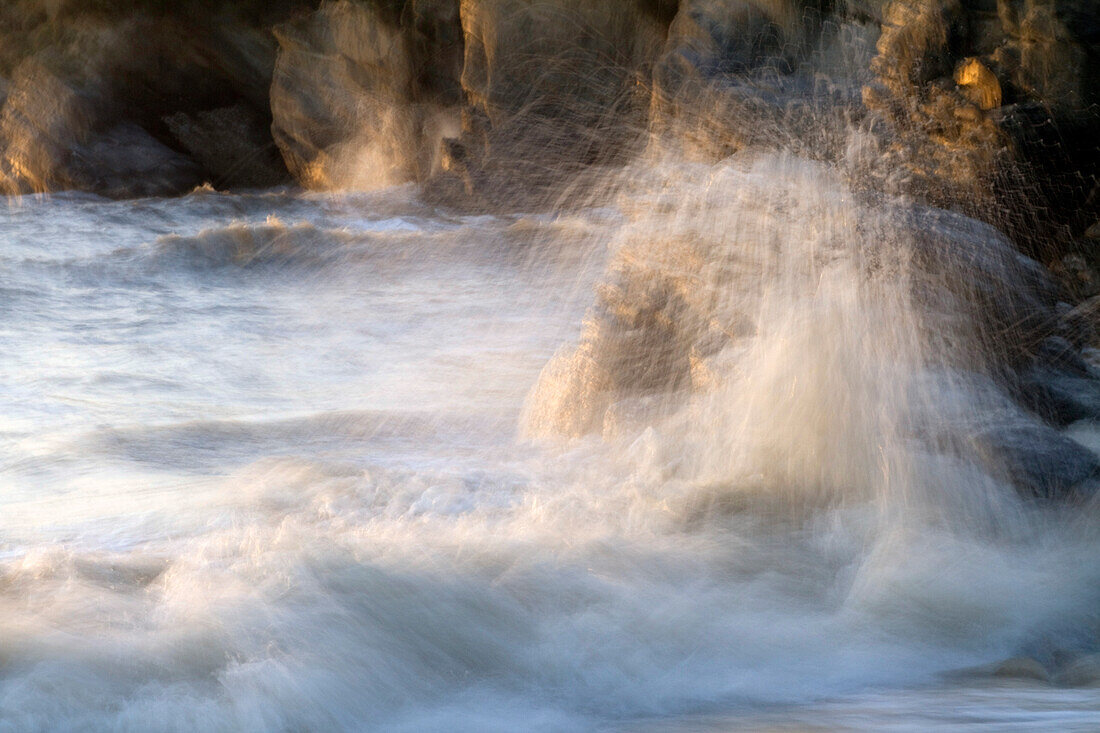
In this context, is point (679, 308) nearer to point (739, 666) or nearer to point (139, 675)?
point (739, 666)

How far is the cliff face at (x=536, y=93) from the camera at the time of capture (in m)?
3.89

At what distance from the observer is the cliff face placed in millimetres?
3889

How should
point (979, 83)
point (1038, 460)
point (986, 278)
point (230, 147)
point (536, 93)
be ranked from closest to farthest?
point (1038, 460)
point (986, 278)
point (979, 83)
point (536, 93)
point (230, 147)

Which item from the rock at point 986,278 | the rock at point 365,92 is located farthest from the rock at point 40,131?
the rock at point 986,278

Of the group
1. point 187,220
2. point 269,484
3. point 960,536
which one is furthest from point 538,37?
point 960,536

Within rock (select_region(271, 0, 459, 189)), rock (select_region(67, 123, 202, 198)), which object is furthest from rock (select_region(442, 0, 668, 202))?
rock (select_region(67, 123, 202, 198))

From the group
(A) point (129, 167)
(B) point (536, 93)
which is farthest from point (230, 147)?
(B) point (536, 93)

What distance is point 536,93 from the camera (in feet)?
34.9

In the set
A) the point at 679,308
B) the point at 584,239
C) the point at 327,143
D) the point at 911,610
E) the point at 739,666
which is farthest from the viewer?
the point at 327,143

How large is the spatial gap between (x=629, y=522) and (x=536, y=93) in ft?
26.8

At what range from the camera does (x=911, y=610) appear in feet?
8.41

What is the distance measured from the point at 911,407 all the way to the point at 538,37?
7935mm

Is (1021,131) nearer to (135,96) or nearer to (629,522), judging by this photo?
(629,522)

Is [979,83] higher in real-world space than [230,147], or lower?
lower
